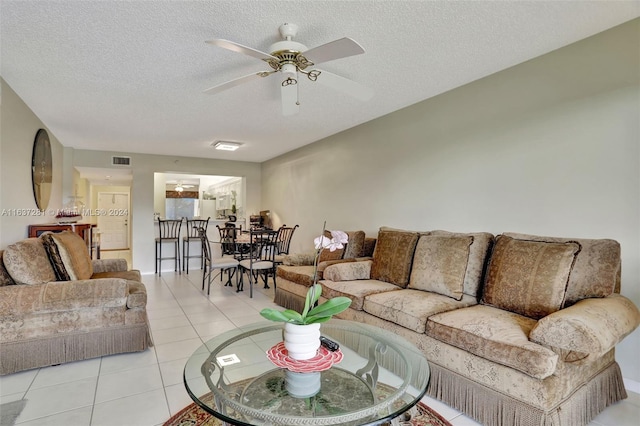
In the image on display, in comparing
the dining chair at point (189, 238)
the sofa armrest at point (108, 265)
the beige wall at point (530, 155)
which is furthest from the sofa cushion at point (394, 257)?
the dining chair at point (189, 238)

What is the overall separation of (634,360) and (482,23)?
238cm

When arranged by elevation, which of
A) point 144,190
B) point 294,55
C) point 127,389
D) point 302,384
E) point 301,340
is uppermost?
point 294,55

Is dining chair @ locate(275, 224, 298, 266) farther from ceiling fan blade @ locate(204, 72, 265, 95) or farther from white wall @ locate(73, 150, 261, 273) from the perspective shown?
ceiling fan blade @ locate(204, 72, 265, 95)

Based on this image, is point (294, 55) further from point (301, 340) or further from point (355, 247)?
point (355, 247)

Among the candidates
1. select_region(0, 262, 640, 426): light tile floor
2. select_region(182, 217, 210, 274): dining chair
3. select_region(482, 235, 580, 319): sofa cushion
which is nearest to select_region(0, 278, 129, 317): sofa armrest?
select_region(0, 262, 640, 426): light tile floor

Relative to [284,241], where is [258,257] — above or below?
below

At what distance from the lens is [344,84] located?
2451 millimetres

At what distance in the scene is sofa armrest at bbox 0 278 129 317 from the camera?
235cm

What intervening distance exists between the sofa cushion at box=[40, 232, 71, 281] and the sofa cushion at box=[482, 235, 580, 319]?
3.37m

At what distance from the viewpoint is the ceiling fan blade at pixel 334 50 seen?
179 centimetres

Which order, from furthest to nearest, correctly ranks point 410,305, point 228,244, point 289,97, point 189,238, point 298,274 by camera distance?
point 189,238 < point 228,244 < point 298,274 < point 289,97 < point 410,305

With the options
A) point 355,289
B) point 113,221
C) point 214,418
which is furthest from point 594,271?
point 113,221

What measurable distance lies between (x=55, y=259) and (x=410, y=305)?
2.87 metres

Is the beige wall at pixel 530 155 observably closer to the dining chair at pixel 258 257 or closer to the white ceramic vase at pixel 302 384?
the dining chair at pixel 258 257
